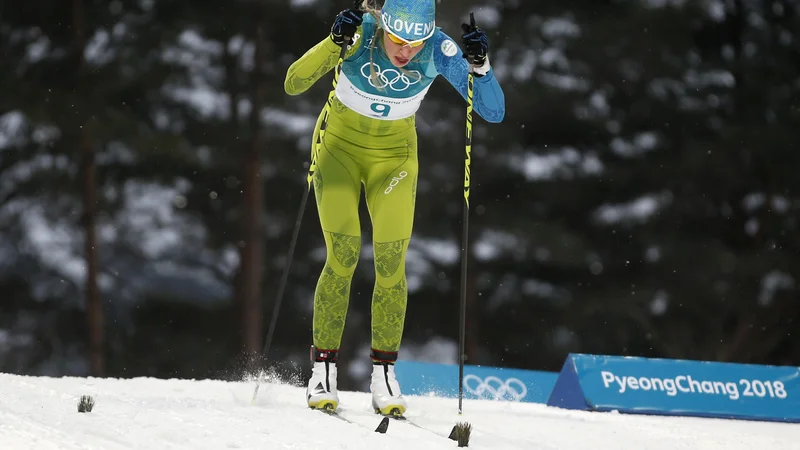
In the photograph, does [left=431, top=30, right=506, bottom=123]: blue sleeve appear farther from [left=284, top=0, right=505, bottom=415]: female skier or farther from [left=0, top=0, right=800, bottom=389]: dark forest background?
[left=0, top=0, right=800, bottom=389]: dark forest background

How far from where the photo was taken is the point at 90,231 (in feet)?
51.0

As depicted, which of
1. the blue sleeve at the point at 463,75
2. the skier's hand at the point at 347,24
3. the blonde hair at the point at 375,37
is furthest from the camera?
the blue sleeve at the point at 463,75

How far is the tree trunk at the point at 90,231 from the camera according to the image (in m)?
15.4

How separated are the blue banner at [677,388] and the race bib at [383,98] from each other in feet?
8.55

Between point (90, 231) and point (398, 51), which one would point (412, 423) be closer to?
point (398, 51)

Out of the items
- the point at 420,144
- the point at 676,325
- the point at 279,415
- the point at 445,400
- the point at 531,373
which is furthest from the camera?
the point at 676,325

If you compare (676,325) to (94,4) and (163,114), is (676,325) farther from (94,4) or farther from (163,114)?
(94,4)

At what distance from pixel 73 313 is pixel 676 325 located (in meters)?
11.2

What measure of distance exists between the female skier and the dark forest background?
33.7ft

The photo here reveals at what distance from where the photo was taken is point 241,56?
16.0 m

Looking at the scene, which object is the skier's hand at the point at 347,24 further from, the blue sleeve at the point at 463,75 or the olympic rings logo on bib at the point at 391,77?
the blue sleeve at the point at 463,75

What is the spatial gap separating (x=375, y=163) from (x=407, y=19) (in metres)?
0.83

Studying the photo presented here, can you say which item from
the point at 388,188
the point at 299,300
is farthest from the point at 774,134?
the point at 388,188

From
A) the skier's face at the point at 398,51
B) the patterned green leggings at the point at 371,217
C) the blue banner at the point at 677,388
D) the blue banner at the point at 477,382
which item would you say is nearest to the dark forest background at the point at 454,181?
the blue banner at the point at 477,382
